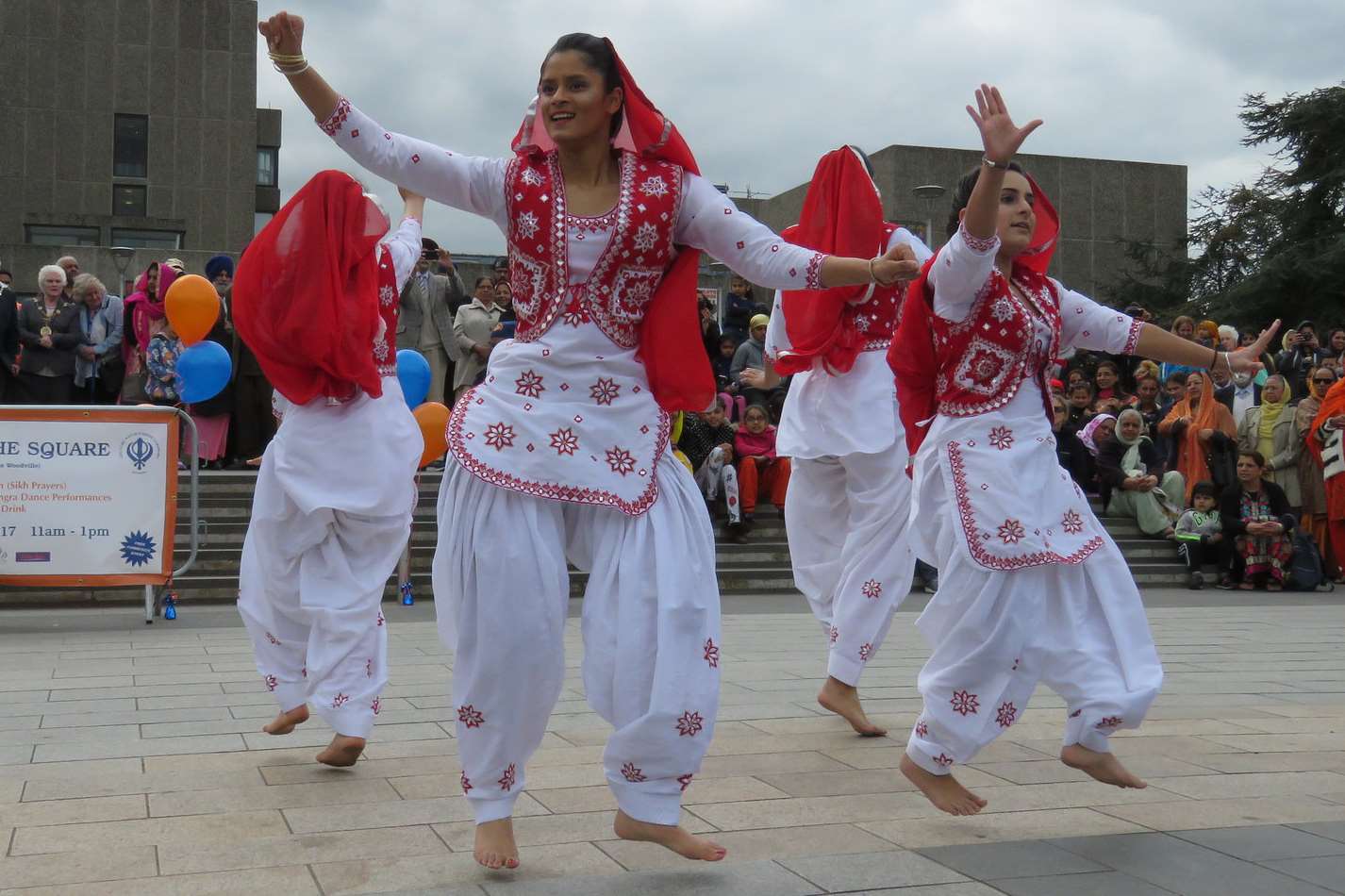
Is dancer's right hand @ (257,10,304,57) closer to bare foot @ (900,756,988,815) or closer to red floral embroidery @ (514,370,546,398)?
red floral embroidery @ (514,370,546,398)

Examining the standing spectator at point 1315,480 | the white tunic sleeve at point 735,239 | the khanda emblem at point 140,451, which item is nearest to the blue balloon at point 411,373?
the khanda emblem at point 140,451

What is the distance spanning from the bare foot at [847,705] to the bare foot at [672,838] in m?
2.02

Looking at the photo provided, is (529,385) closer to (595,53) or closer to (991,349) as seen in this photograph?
(595,53)

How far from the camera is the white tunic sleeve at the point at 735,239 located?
3920mm

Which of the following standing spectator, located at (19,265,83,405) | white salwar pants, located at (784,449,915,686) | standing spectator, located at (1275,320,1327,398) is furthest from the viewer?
standing spectator, located at (1275,320,1327,398)

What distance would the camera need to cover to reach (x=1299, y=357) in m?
16.0

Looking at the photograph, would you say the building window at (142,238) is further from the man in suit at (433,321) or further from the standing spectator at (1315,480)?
the standing spectator at (1315,480)

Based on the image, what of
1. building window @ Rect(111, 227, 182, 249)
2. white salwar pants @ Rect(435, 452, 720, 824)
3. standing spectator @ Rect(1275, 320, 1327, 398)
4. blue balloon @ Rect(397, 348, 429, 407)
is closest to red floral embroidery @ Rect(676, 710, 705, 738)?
white salwar pants @ Rect(435, 452, 720, 824)

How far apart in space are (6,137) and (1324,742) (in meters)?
23.3

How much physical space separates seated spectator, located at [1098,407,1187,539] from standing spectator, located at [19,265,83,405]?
1007cm

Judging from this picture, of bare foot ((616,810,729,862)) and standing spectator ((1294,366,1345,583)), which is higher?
standing spectator ((1294,366,1345,583))

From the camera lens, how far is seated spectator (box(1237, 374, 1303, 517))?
14562 millimetres

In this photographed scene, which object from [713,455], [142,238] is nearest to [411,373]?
[713,455]

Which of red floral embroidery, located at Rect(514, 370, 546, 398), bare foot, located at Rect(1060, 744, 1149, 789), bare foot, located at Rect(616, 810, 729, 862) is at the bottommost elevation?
bare foot, located at Rect(616, 810, 729, 862)
